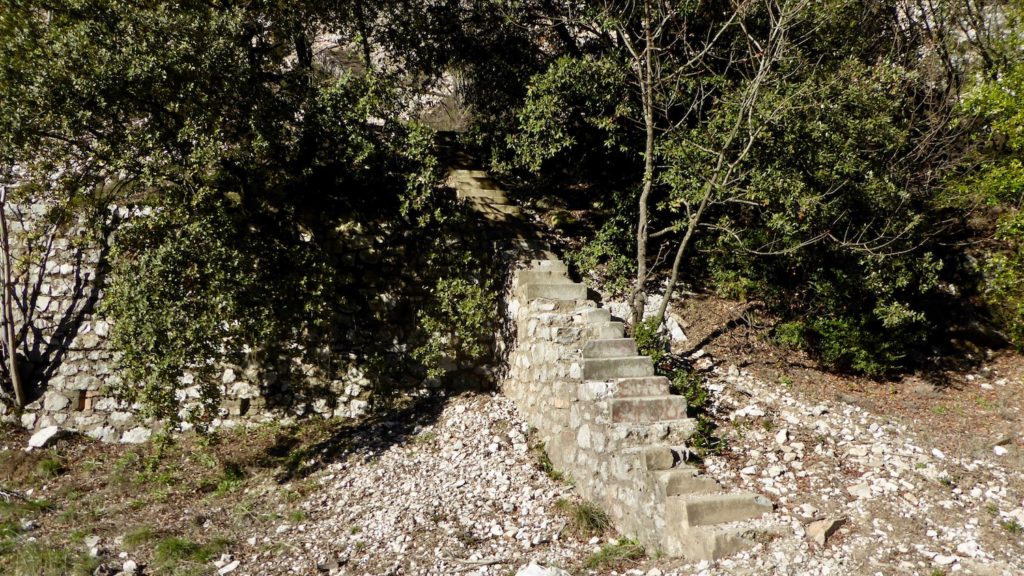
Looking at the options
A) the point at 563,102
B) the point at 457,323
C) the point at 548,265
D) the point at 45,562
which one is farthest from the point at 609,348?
the point at 45,562

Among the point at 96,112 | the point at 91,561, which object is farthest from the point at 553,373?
the point at 96,112

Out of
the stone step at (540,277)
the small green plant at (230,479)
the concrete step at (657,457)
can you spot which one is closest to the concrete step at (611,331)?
the stone step at (540,277)

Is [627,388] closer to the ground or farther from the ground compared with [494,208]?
closer to the ground

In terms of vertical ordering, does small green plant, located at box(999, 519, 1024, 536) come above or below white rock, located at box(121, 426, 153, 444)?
below

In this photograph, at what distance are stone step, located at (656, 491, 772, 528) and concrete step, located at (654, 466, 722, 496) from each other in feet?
0.29

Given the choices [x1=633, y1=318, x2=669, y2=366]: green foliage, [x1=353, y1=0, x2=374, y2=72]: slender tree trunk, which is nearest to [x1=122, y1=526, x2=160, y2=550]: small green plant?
[x1=633, y1=318, x2=669, y2=366]: green foliage

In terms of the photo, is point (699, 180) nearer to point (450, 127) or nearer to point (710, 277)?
point (710, 277)

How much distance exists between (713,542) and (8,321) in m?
8.85

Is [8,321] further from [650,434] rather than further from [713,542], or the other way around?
[713,542]

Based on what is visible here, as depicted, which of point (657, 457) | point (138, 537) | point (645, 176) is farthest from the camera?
point (645, 176)

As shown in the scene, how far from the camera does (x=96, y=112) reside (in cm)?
605

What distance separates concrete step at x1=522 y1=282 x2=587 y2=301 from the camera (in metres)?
7.05

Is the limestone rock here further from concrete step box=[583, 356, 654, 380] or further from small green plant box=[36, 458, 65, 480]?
small green plant box=[36, 458, 65, 480]

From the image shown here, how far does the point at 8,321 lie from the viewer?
25.5 feet
